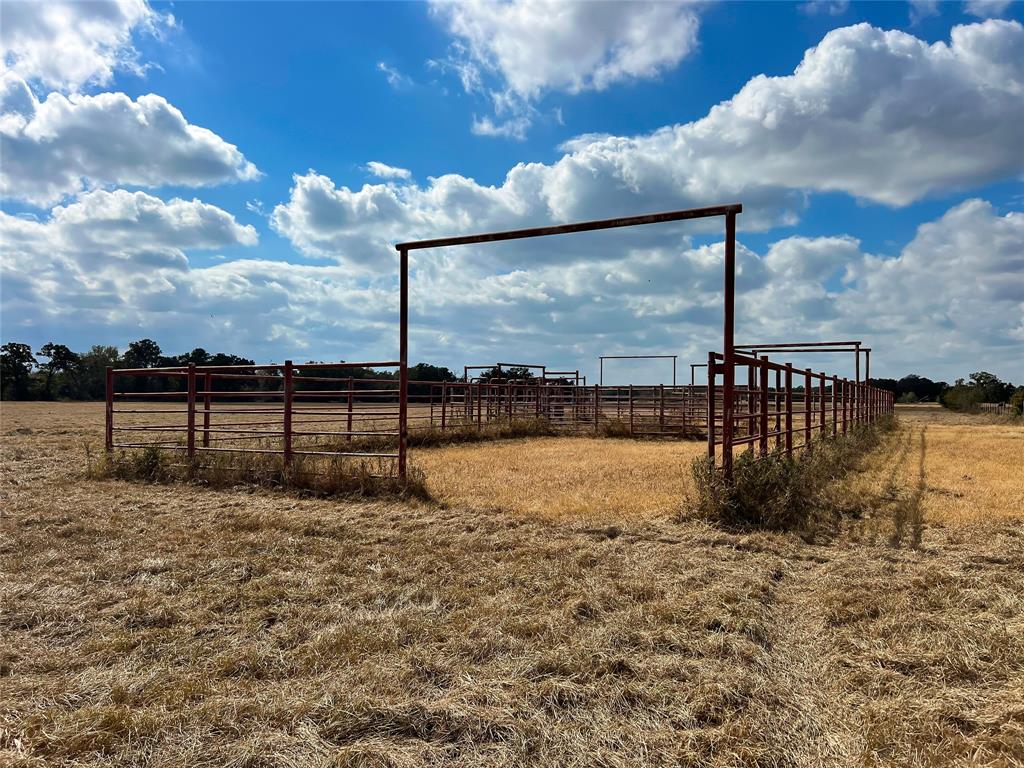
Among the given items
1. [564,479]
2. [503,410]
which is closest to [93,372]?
[503,410]

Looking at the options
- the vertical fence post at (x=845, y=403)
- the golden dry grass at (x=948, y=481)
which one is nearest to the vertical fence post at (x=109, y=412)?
the golden dry grass at (x=948, y=481)

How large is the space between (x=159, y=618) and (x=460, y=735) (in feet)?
6.80

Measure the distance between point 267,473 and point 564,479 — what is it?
3.91 metres

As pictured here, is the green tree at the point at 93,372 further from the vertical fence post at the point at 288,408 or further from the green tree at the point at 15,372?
the vertical fence post at the point at 288,408

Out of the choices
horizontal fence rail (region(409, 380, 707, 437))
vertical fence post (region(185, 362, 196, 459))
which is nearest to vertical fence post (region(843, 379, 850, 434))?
horizontal fence rail (region(409, 380, 707, 437))

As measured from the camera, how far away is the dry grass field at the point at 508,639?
7.63ft

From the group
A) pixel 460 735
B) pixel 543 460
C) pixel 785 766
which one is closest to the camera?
pixel 785 766

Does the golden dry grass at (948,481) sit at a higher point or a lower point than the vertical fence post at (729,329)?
lower

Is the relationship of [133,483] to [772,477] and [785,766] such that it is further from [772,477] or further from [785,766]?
[785,766]

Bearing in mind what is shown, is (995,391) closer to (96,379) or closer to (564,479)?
(564,479)

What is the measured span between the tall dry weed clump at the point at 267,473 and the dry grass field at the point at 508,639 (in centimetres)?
118

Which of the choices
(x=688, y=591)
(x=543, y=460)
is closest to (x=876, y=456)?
(x=543, y=460)

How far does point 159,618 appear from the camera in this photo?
11.4 feet

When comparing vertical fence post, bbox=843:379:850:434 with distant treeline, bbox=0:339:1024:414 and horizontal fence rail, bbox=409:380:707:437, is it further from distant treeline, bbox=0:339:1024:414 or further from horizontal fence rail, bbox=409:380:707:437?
distant treeline, bbox=0:339:1024:414
